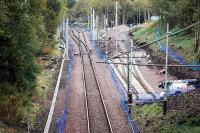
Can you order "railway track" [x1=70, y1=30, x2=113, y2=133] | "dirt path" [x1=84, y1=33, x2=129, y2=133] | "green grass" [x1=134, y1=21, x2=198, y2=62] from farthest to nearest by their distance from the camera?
"green grass" [x1=134, y1=21, x2=198, y2=62], "dirt path" [x1=84, y1=33, x2=129, y2=133], "railway track" [x1=70, y1=30, x2=113, y2=133]

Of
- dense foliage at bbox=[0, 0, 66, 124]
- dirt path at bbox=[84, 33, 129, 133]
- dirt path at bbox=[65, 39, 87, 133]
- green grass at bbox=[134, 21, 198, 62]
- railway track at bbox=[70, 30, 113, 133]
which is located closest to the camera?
dense foliage at bbox=[0, 0, 66, 124]

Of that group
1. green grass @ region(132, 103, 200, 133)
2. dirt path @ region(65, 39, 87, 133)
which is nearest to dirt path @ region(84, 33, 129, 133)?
green grass @ region(132, 103, 200, 133)

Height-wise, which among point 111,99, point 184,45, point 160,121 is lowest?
point 160,121

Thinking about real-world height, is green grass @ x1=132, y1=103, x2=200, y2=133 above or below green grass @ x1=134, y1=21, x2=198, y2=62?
below

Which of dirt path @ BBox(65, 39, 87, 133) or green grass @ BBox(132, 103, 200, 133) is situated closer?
green grass @ BBox(132, 103, 200, 133)

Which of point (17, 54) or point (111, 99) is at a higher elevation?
point (17, 54)

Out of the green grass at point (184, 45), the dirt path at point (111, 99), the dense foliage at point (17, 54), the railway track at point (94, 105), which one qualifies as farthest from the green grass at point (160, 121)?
the green grass at point (184, 45)

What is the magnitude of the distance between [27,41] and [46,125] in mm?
5324

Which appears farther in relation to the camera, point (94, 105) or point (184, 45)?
point (184, 45)

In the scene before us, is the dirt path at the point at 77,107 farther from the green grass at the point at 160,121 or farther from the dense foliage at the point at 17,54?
the green grass at the point at 160,121

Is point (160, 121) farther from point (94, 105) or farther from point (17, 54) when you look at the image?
point (17, 54)

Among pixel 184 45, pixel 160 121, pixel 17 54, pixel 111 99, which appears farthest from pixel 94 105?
pixel 184 45

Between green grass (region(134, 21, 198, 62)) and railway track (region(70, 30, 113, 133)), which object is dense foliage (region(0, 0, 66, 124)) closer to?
railway track (region(70, 30, 113, 133))

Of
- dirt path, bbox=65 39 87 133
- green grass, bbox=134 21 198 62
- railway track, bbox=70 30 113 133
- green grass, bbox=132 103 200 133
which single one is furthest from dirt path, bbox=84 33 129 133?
green grass, bbox=134 21 198 62
